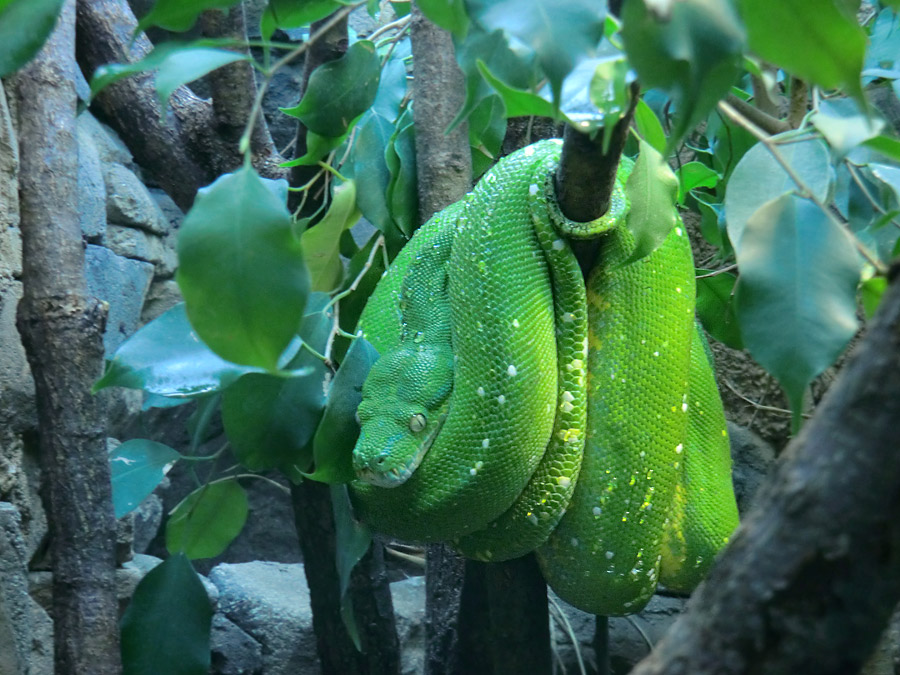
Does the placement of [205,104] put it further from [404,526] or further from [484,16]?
[484,16]

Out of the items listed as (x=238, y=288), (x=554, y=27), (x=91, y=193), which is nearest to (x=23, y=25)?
(x=238, y=288)

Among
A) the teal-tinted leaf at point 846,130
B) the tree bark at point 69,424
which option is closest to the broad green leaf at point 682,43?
→ the teal-tinted leaf at point 846,130

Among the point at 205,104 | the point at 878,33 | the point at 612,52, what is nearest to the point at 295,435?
the point at 612,52

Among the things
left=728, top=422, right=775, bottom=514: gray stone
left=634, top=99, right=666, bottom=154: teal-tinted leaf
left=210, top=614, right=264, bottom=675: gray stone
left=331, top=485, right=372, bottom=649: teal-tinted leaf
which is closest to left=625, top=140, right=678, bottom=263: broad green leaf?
left=634, top=99, right=666, bottom=154: teal-tinted leaf

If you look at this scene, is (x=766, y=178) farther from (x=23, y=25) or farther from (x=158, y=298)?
(x=158, y=298)

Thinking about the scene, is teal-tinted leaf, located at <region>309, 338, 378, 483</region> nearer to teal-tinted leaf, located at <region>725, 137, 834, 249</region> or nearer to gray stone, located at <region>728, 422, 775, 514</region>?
teal-tinted leaf, located at <region>725, 137, 834, 249</region>

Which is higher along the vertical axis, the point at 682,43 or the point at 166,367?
the point at 682,43
